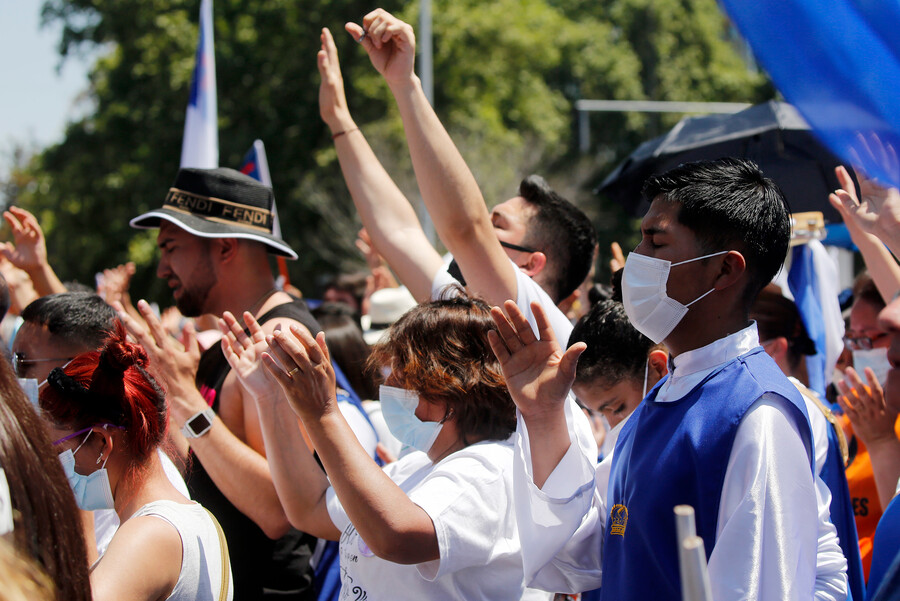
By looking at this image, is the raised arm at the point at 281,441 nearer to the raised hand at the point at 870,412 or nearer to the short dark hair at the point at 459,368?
the short dark hair at the point at 459,368

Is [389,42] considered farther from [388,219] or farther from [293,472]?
[293,472]

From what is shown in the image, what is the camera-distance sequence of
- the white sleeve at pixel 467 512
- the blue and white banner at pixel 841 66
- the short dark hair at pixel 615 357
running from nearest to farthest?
1. the blue and white banner at pixel 841 66
2. the white sleeve at pixel 467 512
3. the short dark hair at pixel 615 357

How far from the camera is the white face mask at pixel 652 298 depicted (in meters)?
2.03

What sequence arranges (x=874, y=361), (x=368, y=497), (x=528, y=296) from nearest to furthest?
(x=368, y=497)
(x=528, y=296)
(x=874, y=361)

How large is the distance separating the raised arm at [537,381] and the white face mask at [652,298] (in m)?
0.20

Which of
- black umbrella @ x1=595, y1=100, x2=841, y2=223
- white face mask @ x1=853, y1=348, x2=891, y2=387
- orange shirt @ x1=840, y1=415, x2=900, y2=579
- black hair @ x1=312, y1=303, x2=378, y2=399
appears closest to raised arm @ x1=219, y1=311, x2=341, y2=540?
black hair @ x1=312, y1=303, x2=378, y2=399

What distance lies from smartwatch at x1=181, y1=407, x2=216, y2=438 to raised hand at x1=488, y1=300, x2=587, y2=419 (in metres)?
1.31

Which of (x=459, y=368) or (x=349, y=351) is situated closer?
(x=459, y=368)

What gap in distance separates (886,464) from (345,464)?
195 centimetres

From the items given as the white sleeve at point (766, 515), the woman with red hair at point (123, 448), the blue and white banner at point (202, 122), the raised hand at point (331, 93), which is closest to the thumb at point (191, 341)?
the woman with red hair at point (123, 448)

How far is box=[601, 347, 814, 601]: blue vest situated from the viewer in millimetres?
1792

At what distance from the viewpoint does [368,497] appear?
2.12 m

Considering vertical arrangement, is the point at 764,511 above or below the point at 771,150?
below

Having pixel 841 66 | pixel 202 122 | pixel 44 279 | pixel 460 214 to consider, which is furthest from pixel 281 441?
pixel 202 122
